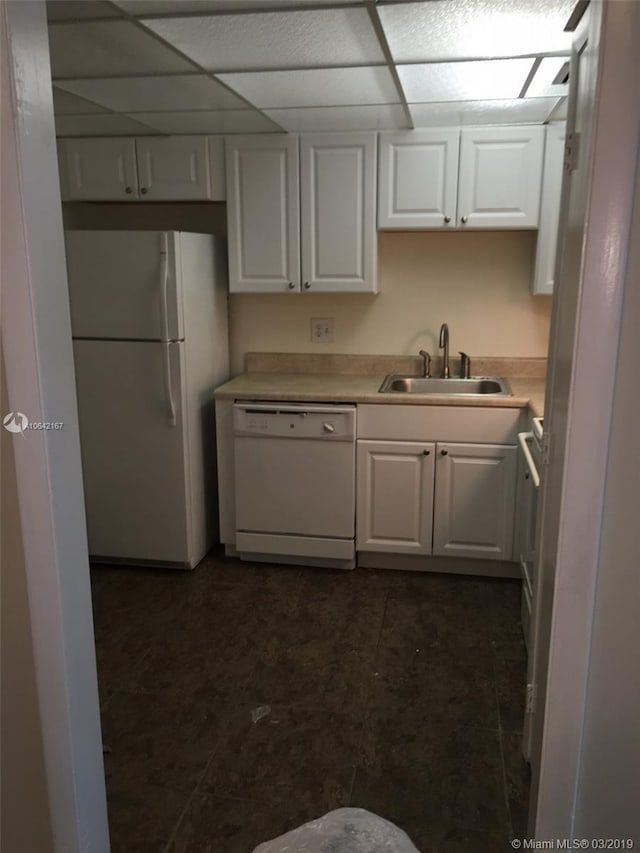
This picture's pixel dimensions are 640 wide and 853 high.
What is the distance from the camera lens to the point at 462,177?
324 cm

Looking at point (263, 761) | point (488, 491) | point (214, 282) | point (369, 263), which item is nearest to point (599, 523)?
point (263, 761)

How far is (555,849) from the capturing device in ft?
4.35

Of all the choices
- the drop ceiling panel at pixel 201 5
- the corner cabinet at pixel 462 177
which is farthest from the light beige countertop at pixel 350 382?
the drop ceiling panel at pixel 201 5

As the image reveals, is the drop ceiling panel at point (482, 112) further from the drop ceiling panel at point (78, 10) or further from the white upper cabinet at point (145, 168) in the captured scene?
the drop ceiling panel at point (78, 10)

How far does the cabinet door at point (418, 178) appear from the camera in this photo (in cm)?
324

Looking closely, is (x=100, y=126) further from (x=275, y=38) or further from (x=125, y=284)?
(x=275, y=38)

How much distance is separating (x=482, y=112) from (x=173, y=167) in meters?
1.48

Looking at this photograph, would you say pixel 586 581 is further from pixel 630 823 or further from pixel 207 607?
pixel 207 607

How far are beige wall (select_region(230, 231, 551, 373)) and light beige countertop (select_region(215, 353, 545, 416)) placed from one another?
0.07 m

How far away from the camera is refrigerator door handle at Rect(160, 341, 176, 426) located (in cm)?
324

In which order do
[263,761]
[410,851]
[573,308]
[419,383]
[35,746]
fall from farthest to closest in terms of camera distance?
[419,383]
[263,761]
[35,746]
[410,851]
[573,308]

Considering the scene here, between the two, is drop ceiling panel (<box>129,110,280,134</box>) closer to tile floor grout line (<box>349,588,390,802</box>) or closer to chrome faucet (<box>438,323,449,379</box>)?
chrome faucet (<box>438,323,449,379</box>)

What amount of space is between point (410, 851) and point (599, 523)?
2.32ft

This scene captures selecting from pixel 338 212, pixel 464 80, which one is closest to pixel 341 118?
pixel 338 212
